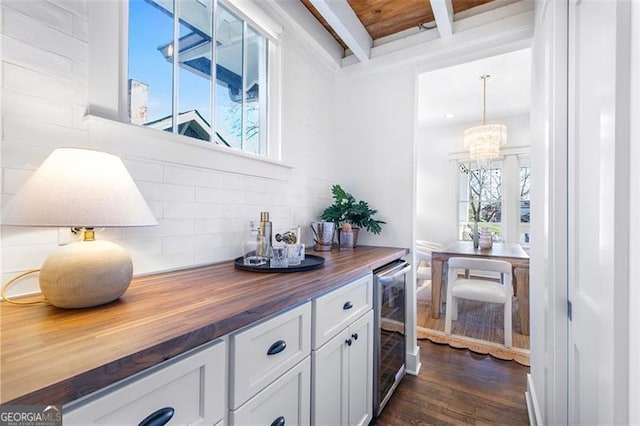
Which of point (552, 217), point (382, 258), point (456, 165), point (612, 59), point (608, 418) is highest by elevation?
point (456, 165)

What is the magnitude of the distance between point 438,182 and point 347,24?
13.4 feet

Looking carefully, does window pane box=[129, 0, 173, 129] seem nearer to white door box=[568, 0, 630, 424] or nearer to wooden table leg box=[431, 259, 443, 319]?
white door box=[568, 0, 630, 424]

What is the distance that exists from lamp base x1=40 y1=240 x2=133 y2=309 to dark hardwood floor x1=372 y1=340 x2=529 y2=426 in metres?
1.59

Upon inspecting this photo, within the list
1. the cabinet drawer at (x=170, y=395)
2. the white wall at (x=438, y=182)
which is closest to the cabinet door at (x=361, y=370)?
the cabinet drawer at (x=170, y=395)

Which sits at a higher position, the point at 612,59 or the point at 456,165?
the point at 456,165

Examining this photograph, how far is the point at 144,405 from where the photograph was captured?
22.2 inches

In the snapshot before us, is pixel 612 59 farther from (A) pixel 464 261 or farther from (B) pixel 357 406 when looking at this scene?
(A) pixel 464 261

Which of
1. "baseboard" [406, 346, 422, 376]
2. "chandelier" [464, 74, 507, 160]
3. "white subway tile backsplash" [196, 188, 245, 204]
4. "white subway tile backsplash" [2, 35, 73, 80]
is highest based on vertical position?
"chandelier" [464, 74, 507, 160]

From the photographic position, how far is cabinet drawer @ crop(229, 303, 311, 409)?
760 mm

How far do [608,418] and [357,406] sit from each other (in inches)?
42.8

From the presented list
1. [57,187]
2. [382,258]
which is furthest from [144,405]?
[382,258]

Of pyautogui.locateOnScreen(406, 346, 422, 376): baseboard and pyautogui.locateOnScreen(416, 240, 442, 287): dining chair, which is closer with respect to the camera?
pyautogui.locateOnScreen(406, 346, 422, 376): baseboard

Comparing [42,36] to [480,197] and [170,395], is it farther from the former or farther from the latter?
[480,197]

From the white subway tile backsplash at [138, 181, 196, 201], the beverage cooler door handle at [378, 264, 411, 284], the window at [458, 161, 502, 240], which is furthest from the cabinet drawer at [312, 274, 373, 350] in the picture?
the window at [458, 161, 502, 240]
